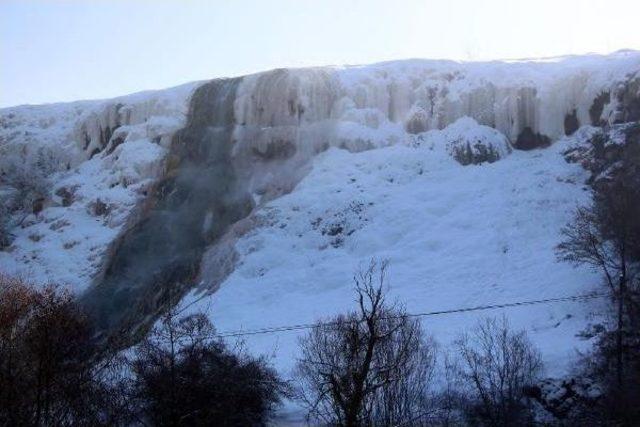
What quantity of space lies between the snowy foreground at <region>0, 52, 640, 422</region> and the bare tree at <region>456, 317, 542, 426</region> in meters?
1.28

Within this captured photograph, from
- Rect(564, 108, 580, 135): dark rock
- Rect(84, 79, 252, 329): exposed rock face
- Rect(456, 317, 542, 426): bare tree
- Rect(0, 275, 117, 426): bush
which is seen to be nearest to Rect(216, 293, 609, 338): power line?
Rect(456, 317, 542, 426): bare tree

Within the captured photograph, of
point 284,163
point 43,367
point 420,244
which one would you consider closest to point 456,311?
point 43,367

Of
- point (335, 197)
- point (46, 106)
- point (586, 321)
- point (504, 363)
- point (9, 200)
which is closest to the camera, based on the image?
point (504, 363)

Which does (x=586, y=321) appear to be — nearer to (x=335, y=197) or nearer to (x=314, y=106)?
(x=335, y=197)

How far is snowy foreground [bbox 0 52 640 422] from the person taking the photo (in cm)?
3028

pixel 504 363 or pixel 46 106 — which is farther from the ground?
pixel 46 106

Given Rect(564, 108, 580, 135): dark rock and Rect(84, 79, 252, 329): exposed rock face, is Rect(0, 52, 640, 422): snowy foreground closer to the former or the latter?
Rect(564, 108, 580, 135): dark rock

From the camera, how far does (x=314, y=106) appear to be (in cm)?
4719

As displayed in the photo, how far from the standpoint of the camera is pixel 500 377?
21.0 m

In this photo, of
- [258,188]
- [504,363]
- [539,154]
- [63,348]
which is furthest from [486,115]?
[63,348]

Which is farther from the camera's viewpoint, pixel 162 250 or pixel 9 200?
pixel 9 200

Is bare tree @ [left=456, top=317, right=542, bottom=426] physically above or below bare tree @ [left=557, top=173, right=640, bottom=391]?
below

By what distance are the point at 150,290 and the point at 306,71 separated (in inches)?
758

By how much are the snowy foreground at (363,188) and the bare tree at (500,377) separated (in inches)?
50.3
